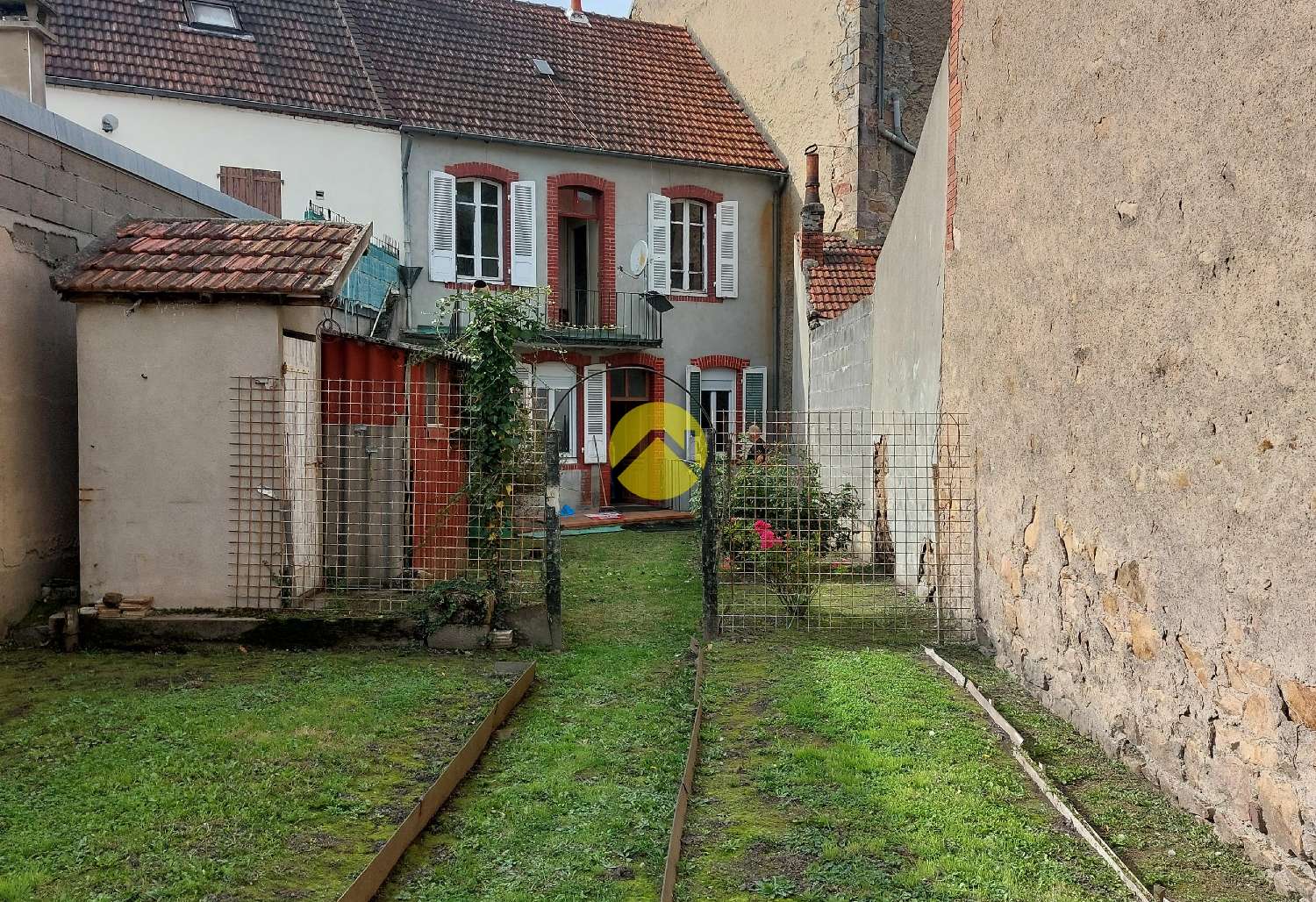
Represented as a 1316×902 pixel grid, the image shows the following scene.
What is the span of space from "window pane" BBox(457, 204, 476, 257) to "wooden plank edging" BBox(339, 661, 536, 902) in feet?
42.2

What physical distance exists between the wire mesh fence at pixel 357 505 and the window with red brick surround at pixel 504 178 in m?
8.98

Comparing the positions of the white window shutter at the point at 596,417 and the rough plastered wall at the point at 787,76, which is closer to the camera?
the rough plastered wall at the point at 787,76

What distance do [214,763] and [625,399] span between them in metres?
14.9

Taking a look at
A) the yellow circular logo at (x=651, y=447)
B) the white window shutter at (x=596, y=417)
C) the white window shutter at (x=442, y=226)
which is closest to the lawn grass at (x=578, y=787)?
the white window shutter at (x=596, y=417)

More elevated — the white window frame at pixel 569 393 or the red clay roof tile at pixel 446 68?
the red clay roof tile at pixel 446 68

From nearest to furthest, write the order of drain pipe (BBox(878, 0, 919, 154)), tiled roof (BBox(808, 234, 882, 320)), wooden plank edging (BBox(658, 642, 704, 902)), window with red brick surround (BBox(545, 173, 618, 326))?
wooden plank edging (BBox(658, 642, 704, 902)) → tiled roof (BBox(808, 234, 882, 320)) → drain pipe (BBox(878, 0, 919, 154)) → window with red brick surround (BBox(545, 173, 618, 326))

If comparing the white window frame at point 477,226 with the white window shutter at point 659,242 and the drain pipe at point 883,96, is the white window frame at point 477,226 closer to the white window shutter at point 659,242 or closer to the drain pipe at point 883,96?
the white window shutter at point 659,242

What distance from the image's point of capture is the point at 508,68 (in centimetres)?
1977

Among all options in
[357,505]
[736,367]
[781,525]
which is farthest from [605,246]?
[781,525]

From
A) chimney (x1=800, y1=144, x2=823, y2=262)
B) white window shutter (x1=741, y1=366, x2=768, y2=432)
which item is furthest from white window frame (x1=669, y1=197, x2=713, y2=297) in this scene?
chimney (x1=800, y1=144, x2=823, y2=262)

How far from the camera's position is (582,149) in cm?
1883

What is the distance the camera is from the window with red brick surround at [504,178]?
1803 centimetres

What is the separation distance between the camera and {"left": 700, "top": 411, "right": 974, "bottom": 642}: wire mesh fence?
26.4 feet

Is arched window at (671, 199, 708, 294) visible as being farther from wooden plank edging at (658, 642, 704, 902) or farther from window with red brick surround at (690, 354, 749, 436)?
wooden plank edging at (658, 642, 704, 902)
